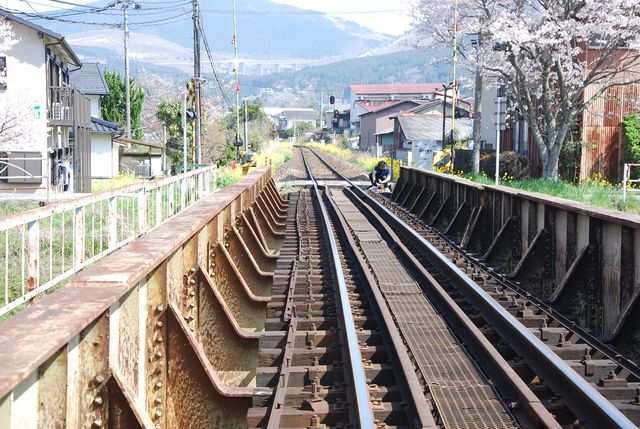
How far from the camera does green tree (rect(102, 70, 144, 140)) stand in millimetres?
59906

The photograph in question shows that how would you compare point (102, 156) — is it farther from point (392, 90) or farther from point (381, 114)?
point (392, 90)

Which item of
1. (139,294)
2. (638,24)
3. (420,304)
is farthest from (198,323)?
(638,24)

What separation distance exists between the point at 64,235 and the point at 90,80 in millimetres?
44375

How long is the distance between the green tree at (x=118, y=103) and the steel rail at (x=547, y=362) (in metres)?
52.6

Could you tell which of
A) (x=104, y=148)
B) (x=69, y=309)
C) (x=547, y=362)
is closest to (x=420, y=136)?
(x=104, y=148)

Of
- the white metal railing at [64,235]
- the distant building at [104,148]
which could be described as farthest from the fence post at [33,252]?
the distant building at [104,148]

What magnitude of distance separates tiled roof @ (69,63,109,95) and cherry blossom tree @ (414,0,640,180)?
95.2ft

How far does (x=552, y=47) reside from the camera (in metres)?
24.9

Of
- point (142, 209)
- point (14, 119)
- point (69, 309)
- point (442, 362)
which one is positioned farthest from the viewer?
point (14, 119)

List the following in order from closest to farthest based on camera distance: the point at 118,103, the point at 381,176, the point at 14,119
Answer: the point at 381,176 → the point at 14,119 → the point at 118,103

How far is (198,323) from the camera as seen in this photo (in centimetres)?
722

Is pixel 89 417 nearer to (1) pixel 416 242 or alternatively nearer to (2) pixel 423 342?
(2) pixel 423 342

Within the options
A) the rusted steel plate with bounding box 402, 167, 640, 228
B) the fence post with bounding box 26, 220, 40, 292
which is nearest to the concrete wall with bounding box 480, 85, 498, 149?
the rusted steel plate with bounding box 402, 167, 640, 228

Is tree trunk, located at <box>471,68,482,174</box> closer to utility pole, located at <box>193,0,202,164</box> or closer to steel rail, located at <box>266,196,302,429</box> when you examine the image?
utility pole, located at <box>193,0,202,164</box>
